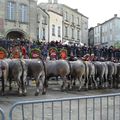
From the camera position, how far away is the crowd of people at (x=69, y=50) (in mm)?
24966

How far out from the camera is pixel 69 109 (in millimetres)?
9000

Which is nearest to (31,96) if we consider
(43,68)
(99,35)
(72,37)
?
(43,68)

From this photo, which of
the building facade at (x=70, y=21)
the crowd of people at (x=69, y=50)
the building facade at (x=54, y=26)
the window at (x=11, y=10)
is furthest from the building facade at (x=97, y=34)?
the crowd of people at (x=69, y=50)

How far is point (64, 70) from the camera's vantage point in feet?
68.7

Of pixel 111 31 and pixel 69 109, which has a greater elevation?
pixel 111 31

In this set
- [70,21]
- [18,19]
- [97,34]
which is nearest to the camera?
[18,19]

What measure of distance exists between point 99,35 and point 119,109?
331 ft

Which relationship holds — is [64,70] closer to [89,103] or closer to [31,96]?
[31,96]

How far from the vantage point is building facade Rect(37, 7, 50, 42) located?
62287 millimetres

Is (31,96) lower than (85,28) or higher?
lower

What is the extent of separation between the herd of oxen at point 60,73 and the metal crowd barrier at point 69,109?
8.11m

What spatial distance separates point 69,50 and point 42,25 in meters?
34.9

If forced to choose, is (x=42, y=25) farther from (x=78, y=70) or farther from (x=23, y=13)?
(x=78, y=70)

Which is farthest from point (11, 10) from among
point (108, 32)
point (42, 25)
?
point (108, 32)
